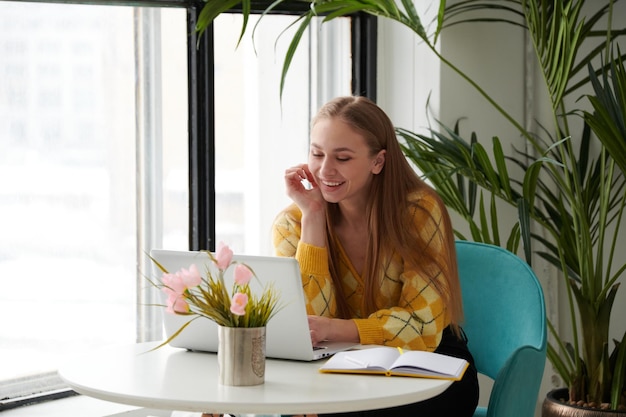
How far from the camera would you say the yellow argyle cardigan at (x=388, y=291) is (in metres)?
2.08

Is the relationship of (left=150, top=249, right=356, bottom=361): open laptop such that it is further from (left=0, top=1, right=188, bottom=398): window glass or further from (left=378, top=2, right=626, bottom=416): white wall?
(left=378, top=2, right=626, bottom=416): white wall

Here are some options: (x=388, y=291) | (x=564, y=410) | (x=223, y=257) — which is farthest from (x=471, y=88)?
(x=223, y=257)

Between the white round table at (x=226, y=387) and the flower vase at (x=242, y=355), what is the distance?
0.8 inches

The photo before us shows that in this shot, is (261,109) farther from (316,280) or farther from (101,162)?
(316,280)

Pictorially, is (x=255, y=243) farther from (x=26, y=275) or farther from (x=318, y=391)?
(x=318, y=391)

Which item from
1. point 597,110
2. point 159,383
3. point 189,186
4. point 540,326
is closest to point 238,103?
point 189,186

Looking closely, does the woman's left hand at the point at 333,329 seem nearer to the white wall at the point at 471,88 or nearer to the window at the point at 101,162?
the window at the point at 101,162

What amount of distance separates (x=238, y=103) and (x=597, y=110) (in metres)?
1.22

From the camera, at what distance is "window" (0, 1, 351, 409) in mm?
2822

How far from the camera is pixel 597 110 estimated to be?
2.63 m

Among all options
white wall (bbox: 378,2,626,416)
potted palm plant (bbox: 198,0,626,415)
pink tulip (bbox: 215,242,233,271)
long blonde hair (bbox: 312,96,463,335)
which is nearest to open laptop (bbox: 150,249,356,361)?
pink tulip (bbox: 215,242,233,271)

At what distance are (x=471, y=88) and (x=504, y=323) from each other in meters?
1.23

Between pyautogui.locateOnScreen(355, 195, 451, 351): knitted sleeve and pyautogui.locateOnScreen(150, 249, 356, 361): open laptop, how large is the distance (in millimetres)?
117

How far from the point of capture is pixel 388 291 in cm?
223
